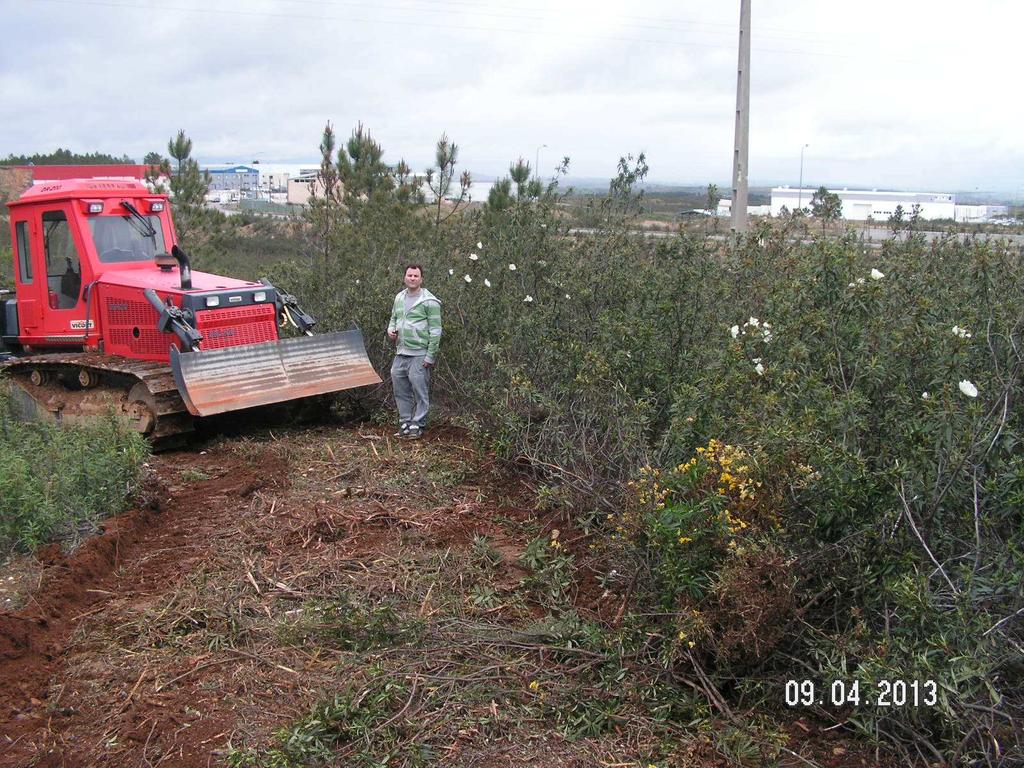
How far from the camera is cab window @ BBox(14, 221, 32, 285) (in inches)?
365

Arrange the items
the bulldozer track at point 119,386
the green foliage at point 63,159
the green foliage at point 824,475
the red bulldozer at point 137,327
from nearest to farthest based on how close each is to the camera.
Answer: the green foliage at point 824,475, the bulldozer track at point 119,386, the red bulldozer at point 137,327, the green foliage at point 63,159

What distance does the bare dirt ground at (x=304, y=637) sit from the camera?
3803 millimetres

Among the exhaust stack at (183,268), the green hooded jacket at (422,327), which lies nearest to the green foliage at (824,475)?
the green hooded jacket at (422,327)

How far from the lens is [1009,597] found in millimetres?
3646

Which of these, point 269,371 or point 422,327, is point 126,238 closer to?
point 269,371

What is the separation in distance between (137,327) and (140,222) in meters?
1.30

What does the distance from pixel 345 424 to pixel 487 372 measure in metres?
1.58

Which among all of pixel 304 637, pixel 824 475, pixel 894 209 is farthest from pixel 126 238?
pixel 824 475

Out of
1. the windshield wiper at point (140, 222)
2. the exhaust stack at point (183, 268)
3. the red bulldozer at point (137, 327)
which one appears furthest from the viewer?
the windshield wiper at point (140, 222)

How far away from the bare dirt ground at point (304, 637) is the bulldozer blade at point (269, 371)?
42.8 inches

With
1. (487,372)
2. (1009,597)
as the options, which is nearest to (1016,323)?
(1009,597)

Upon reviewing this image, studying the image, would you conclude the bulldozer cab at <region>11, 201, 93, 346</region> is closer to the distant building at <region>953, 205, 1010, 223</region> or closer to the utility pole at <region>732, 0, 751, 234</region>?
the utility pole at <region>732, 0, 751, 234</region>

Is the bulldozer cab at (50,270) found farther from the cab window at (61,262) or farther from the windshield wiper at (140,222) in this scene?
the windshield wiper at (140,222)
